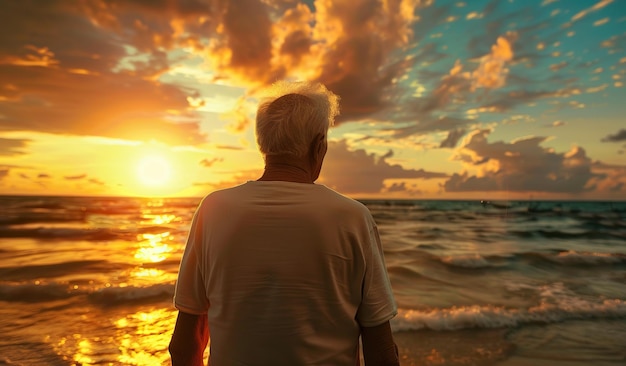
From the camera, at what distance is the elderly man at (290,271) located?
55.7 inches

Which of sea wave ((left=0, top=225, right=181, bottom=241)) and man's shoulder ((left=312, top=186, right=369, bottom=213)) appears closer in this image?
man's shoulder ((left=312, top=186, right=369, bottom=213))

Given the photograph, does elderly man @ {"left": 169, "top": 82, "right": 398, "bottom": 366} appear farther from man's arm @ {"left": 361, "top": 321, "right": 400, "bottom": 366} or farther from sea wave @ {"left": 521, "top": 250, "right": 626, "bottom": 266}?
sea wave @ {"left": 521, "top": 250, "right": 626, "bottom": 266}

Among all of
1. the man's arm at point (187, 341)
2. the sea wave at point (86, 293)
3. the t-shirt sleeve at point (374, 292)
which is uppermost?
the t-shirt sleeve at point (374, 292)

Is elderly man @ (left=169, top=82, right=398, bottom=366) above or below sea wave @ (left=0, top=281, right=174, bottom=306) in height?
above

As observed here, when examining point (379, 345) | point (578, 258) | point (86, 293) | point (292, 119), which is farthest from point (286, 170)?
point (578, 258)

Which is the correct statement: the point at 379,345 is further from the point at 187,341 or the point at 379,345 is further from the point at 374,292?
the point at 187,341

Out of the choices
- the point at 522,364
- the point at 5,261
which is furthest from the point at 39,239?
the point at 522,364

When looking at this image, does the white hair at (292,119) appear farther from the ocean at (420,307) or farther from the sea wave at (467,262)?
the sea wave at (467,262)

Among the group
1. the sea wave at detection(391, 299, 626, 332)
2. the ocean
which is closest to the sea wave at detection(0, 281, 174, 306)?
the ocean

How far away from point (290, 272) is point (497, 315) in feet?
22.5

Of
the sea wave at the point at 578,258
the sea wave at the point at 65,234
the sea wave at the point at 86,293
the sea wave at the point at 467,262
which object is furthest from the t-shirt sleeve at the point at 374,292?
the sea wave at the point at 65,234

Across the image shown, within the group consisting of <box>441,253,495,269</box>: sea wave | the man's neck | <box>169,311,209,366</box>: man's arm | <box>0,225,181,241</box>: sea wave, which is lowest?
<box>441,253,495,269</box>: sea wave

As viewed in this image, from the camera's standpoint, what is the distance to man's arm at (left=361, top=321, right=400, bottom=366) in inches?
61.7

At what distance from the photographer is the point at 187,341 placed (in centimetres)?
167
